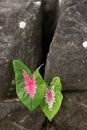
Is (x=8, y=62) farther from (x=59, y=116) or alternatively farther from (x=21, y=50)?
(x=59, y=116)

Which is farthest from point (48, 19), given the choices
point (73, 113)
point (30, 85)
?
point (73, 113)

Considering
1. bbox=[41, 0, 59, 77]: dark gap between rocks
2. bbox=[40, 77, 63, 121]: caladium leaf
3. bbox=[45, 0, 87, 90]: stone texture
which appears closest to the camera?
bbox=[45, 0, 87, 90]: stone texture

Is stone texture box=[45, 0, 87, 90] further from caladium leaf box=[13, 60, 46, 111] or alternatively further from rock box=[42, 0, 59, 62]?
rock box=[42, 0, 59, 62]

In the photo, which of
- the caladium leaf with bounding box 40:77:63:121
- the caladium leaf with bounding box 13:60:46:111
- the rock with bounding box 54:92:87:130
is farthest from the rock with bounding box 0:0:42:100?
the rock with bounding box 54:92:87:130

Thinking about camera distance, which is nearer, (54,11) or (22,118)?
(22,118)

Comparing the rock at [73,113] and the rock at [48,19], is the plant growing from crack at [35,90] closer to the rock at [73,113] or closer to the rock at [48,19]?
the rock at [73,113]

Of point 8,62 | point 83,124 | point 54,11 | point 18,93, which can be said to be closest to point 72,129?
point 83,124

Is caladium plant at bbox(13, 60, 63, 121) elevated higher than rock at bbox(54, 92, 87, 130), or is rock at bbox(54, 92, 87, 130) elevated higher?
caladium plant at bbox(13, 60, 63, 121)
